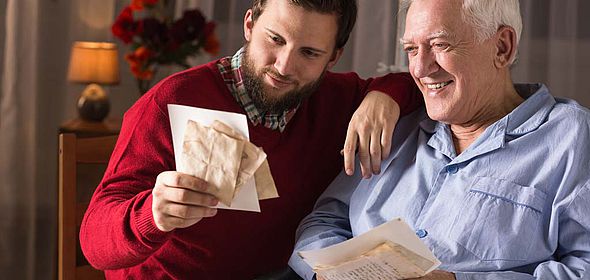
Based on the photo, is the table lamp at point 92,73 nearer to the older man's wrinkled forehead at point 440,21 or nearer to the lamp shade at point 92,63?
the lamp shade at point 92,63

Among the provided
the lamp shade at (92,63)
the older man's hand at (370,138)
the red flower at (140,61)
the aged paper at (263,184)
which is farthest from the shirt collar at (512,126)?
the lamp shade at (92,63)

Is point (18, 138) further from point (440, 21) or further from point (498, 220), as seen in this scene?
point (498, 220)

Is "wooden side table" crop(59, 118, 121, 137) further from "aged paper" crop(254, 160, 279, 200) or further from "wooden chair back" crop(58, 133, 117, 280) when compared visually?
"aged paper" crop(254, 160, 279, 200)

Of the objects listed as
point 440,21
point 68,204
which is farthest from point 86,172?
point 440,21

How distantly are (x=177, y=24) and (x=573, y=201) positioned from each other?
6.22ft

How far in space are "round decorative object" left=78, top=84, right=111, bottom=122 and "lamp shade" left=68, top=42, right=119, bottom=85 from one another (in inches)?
1.7

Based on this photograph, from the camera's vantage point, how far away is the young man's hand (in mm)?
1422

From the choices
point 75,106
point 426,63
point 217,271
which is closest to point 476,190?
point 426,63

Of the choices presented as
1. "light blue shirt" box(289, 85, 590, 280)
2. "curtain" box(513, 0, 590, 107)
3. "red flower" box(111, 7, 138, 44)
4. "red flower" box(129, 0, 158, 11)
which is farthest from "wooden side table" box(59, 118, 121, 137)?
"curtain" box(513, 0, 590, 107)

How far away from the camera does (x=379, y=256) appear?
1.48m

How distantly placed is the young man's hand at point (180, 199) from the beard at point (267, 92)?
0.49 meters

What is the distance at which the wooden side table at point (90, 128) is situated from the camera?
120 inches

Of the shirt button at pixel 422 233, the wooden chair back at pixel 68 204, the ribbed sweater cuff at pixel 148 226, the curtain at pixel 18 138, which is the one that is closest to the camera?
the ribbed sweater cuff at pixel 148 226

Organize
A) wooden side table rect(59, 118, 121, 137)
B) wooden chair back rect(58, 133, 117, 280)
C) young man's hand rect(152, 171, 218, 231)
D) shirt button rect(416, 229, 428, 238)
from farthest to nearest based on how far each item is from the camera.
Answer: wooden side table rect(59, 118, 121, 137) < wooden chair back rect(58, 133, 117, 280) < shirt button rect(416, 229, 428, 238) < young man's hand rect(152, 171, 218, 231)
